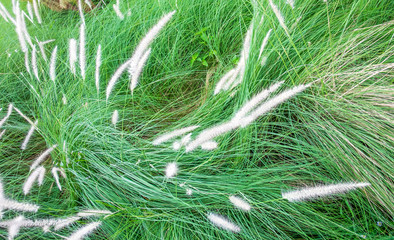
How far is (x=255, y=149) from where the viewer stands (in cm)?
129

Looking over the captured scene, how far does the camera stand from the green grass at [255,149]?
1.18m

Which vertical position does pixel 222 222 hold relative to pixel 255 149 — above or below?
below

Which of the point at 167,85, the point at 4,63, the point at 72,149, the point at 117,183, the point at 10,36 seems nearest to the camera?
the point at 117,183

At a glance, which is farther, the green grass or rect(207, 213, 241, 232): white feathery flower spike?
the green grass

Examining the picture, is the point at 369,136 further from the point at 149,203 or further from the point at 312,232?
the point at 149,203

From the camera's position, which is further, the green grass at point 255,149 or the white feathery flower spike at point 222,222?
the green grass at point 255,149

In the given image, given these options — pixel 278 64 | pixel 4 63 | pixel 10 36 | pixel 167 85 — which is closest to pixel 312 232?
pixel 278 64

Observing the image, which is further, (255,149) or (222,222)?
(255,149)

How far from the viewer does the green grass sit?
118cm

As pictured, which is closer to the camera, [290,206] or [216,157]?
[290,206]

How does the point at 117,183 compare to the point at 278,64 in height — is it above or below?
below

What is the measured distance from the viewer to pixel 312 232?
121cm

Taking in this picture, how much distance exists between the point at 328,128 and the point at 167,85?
1107mm

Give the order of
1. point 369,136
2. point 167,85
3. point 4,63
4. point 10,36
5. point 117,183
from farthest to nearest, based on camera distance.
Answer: point 10,36 < point 4,63 < point 167,85 < point 117,183 < point 369,136
